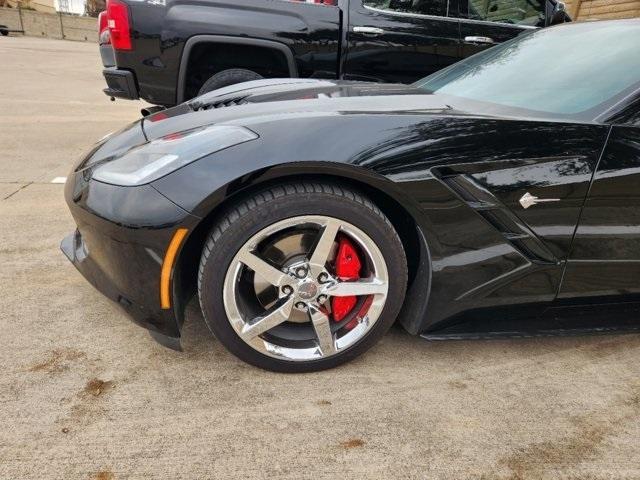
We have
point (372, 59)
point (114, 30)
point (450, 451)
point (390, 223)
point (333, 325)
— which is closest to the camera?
point (450, 451)

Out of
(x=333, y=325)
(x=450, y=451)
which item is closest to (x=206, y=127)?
(x=333, y=325)

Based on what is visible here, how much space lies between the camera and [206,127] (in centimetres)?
192

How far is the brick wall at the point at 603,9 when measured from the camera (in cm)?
828

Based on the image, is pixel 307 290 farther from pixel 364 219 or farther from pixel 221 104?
pixel 221 104

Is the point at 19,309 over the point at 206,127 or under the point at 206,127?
under

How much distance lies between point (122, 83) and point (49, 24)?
38.8 metres

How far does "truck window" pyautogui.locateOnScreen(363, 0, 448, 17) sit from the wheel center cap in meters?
3.22

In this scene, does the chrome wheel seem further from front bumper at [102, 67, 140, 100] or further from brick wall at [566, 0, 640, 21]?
brick wall at [566, 0, 640, 21]

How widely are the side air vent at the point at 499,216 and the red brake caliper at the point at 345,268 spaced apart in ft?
1.42

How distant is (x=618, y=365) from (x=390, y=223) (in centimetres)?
126

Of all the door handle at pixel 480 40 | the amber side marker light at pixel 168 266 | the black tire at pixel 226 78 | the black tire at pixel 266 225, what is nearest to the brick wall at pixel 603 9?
the door handle at pixel 480 40

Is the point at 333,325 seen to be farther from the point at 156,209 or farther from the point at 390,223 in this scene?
the point at 156,209

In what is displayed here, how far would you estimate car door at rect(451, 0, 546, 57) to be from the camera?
173 inches

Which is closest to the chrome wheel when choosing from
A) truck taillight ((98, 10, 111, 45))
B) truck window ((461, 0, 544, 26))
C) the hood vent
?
the hood vent
